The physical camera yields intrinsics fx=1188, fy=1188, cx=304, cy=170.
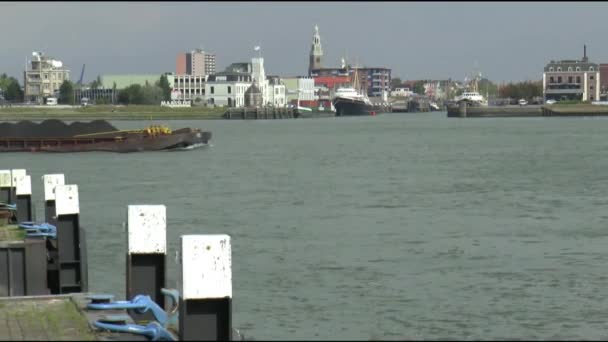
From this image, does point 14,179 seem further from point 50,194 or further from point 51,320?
point 51,320

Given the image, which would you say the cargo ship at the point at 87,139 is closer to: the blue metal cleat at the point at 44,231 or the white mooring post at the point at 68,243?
the blue metal cleat at the point at 44,231


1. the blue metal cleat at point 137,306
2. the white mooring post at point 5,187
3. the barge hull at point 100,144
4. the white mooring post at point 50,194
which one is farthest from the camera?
the barge hull at point 100,144

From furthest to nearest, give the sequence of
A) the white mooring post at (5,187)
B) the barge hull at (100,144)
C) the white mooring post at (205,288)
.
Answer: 1. the barge hull at (100,144)
2. the white mooring post at (5,187)
3. the white mooring post at (205,288)

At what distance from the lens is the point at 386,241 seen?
2761 centimetres

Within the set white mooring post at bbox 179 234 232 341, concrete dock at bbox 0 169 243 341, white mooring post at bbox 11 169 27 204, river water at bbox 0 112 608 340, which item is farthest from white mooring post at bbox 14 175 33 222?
white mooring post at bbox 179 234 232 341

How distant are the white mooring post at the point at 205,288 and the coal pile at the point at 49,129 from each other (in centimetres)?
7271

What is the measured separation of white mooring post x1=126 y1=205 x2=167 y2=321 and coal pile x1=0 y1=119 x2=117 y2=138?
229 feet

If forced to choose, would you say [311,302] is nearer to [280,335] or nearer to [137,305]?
[280,335]

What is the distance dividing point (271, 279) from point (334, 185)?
2637 centimetres

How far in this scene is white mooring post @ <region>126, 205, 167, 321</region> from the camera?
13.9 metres

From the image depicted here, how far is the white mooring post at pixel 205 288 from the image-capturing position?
1121 centimetres

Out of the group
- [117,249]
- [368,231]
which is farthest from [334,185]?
[117,249]

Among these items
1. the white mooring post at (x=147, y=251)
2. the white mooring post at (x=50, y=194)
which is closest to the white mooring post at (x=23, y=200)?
the white mooring post at (x=50, y=194)

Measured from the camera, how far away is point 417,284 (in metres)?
21.1
